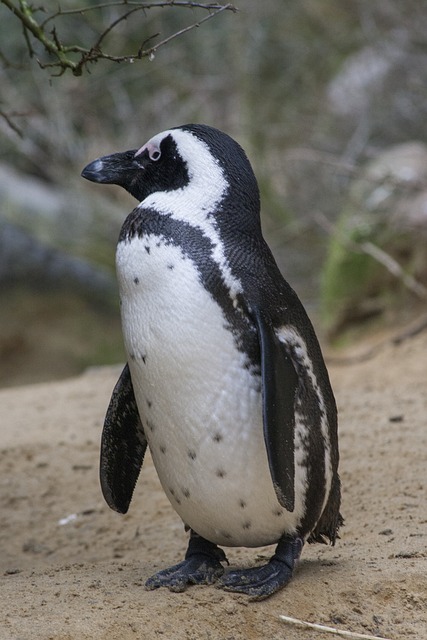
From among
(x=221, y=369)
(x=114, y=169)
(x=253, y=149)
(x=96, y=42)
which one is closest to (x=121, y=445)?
(x=221, y=369)

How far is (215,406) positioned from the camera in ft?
7.13

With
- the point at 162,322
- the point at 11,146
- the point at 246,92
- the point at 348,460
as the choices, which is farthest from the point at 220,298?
the point at 246,92

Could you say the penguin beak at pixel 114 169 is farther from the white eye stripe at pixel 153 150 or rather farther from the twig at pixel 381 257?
the twig at pixel 381 257

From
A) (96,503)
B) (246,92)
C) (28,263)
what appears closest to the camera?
(96,503)

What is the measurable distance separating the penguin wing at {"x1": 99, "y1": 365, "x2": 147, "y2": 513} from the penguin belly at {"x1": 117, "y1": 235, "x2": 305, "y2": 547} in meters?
0.26

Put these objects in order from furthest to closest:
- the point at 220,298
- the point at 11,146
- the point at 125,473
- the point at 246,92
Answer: the point at 246,92
the point at 11,146
the point at 125,473
the point at 220,298

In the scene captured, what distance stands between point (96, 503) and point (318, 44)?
921 centimetres

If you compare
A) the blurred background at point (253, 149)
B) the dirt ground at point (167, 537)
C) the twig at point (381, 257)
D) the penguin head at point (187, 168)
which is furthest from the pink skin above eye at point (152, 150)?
the blurred background at point (253, 149)

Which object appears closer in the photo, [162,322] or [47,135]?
[162,322]

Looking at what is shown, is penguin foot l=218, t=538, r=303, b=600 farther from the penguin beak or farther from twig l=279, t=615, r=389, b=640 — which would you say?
the penguin beak

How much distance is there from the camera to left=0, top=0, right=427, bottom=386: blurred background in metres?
7.13

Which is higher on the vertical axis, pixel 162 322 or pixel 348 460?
pixel 162 322

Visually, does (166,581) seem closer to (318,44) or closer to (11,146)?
(11,146)

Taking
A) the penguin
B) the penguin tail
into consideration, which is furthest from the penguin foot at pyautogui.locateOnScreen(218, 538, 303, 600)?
the penguin tail
